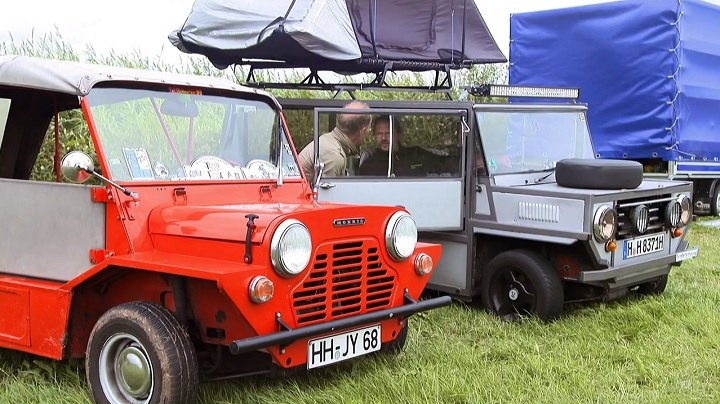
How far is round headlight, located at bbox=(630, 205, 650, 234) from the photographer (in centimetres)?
602

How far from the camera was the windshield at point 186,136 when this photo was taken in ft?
14.2

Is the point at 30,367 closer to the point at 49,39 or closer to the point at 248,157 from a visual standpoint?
the point at 248,157

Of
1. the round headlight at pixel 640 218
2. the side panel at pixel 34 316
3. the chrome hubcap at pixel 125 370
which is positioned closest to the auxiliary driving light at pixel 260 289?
the chrome hubcap at pixel 125 370

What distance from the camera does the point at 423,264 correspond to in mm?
4555

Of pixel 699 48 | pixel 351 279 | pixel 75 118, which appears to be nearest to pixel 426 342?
pixel 351 279

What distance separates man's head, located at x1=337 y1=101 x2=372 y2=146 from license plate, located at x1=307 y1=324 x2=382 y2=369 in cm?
226

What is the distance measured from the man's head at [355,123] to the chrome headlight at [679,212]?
250 centimetres

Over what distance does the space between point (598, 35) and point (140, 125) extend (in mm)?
8375

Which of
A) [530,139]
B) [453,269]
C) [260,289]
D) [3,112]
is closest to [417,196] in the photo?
[453,269]

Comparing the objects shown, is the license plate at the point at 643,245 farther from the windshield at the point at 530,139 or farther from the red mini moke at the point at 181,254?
the red mini moke at the point at 181,254

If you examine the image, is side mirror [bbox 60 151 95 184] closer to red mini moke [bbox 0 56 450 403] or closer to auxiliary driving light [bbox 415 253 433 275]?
red mini moke [bbox 0 56 450 403]

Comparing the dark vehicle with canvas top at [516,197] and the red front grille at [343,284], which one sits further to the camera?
the dark vehicle with canvas top at [516,197]

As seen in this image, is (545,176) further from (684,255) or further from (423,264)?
(423,264)

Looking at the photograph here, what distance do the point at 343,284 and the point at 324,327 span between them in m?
0.32
